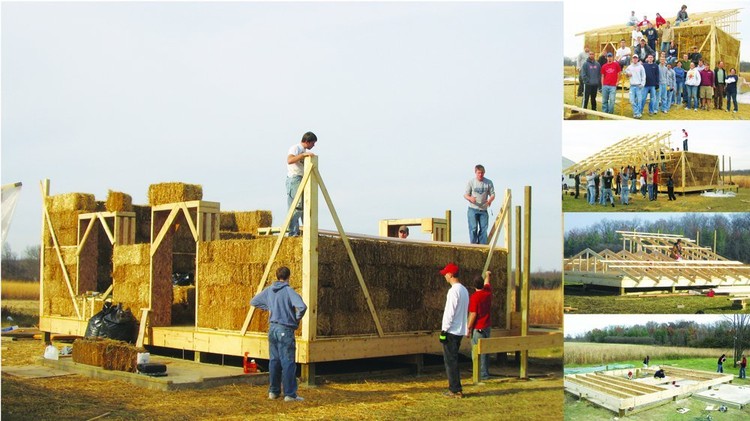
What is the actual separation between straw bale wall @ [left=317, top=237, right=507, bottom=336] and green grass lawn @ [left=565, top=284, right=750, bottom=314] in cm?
348

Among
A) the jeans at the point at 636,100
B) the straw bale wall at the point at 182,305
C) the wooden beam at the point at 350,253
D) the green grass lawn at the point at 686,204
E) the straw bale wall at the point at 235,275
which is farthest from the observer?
the straw bale wall at the point at 182,305

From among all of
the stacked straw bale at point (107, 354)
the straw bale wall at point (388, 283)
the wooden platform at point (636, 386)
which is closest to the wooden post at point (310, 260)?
the straw bale wall at point (388, 283)

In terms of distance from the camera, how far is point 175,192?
16266 mm

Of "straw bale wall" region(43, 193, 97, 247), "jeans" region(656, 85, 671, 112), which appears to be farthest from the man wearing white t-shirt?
"straw bale wall" region(43, 193, 97, 247)

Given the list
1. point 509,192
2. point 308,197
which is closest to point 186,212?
point 308,197

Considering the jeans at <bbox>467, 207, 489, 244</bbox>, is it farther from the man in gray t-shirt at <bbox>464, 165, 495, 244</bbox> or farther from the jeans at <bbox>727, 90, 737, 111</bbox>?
the jeans at <bbox>727, 90, 737, 111</bbox>

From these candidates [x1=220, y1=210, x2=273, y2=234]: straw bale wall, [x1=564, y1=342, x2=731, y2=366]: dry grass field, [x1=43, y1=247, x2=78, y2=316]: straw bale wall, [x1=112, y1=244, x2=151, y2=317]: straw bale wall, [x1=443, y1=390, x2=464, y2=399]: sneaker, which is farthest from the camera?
[x1=220, y1=210, x2=273, y2=234]: straw bale wall

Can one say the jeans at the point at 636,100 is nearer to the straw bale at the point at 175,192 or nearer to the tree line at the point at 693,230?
the tree line at the point at 693,230

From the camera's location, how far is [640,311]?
39.3 ft

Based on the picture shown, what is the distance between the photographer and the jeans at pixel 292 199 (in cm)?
1390

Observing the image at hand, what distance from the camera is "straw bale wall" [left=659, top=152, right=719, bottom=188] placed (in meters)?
11.7

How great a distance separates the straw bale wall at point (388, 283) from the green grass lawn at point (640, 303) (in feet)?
11.4

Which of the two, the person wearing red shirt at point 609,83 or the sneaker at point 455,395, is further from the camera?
the sneaker at point 455,395

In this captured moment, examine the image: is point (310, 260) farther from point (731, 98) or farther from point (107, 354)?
point (731, 98)
